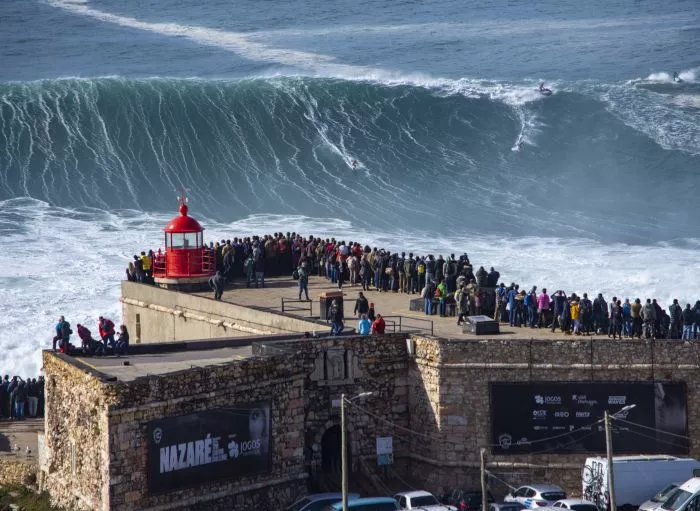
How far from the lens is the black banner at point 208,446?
3112cm

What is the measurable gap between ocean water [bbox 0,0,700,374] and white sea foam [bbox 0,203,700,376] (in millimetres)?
125

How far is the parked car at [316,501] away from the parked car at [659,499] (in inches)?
216

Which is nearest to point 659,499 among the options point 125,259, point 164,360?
point 164,360

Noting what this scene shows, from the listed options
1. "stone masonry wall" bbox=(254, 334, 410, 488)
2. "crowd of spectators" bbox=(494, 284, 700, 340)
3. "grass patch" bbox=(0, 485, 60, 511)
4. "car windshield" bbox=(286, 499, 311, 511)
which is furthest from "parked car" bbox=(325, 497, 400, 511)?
"crowd of spectators" bbox=(494, 284, 700, 340)

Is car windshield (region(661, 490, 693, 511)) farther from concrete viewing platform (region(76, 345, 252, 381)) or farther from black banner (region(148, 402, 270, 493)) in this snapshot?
concrete viewing platform (region(76, 345, 252, 381))

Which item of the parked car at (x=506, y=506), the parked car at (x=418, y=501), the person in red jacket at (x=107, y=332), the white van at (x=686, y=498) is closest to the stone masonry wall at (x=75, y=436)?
the person in red jacket at (x=107, y=332)

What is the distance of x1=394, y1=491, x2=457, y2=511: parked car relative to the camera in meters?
32.0

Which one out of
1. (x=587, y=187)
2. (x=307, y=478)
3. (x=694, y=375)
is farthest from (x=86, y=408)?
(x=587, y=187)

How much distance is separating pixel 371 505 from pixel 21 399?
10442mm

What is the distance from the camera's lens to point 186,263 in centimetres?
4122

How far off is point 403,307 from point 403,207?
87.3 ft

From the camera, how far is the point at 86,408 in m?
31.4

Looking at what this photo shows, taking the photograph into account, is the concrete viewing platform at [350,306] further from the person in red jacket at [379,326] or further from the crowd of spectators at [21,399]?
the crowd of spectators at [21,399]

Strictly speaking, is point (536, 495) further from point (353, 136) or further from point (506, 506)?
→ point (353, 136)
